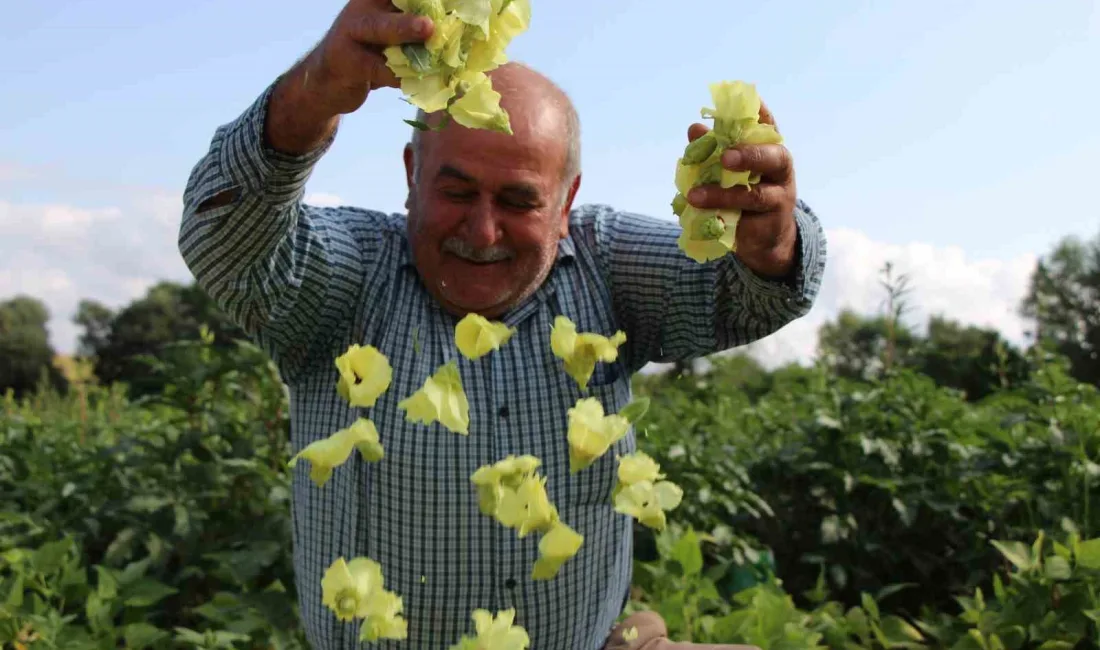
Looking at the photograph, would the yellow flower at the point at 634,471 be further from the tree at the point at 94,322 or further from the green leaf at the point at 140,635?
the tree at the point at 94,322

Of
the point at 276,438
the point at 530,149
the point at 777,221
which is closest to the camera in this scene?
the point at 777,221

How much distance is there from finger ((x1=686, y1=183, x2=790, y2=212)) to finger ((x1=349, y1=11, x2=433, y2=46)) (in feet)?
1.38

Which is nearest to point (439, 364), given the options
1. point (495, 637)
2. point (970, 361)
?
point (495, 637)

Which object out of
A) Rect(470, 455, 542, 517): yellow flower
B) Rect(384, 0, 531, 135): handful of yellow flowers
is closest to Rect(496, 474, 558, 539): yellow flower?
Rect(470, 455, 542, 517): yellow flower

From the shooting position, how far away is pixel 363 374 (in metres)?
1.44

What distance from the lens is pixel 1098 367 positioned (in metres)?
22.2

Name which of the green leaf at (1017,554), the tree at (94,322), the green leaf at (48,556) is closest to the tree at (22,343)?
the tree at (94,322)

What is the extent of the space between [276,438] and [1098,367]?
75.9 feet

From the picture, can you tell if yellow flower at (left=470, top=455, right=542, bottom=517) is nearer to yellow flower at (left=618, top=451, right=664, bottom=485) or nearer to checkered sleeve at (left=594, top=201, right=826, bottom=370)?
yellow flower at (left=618, top=451, right=664, bottom=485)

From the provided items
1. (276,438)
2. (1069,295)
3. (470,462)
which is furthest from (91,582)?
(1069,295)

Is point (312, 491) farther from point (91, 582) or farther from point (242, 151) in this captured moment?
point (91, 582)

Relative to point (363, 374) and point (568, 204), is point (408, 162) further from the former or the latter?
point (363, 374)

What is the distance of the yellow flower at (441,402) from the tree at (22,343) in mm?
38464

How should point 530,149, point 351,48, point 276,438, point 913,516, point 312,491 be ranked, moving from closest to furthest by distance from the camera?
point 351,48
point 530,149
point 312,491
point 276,438
point 913,516
